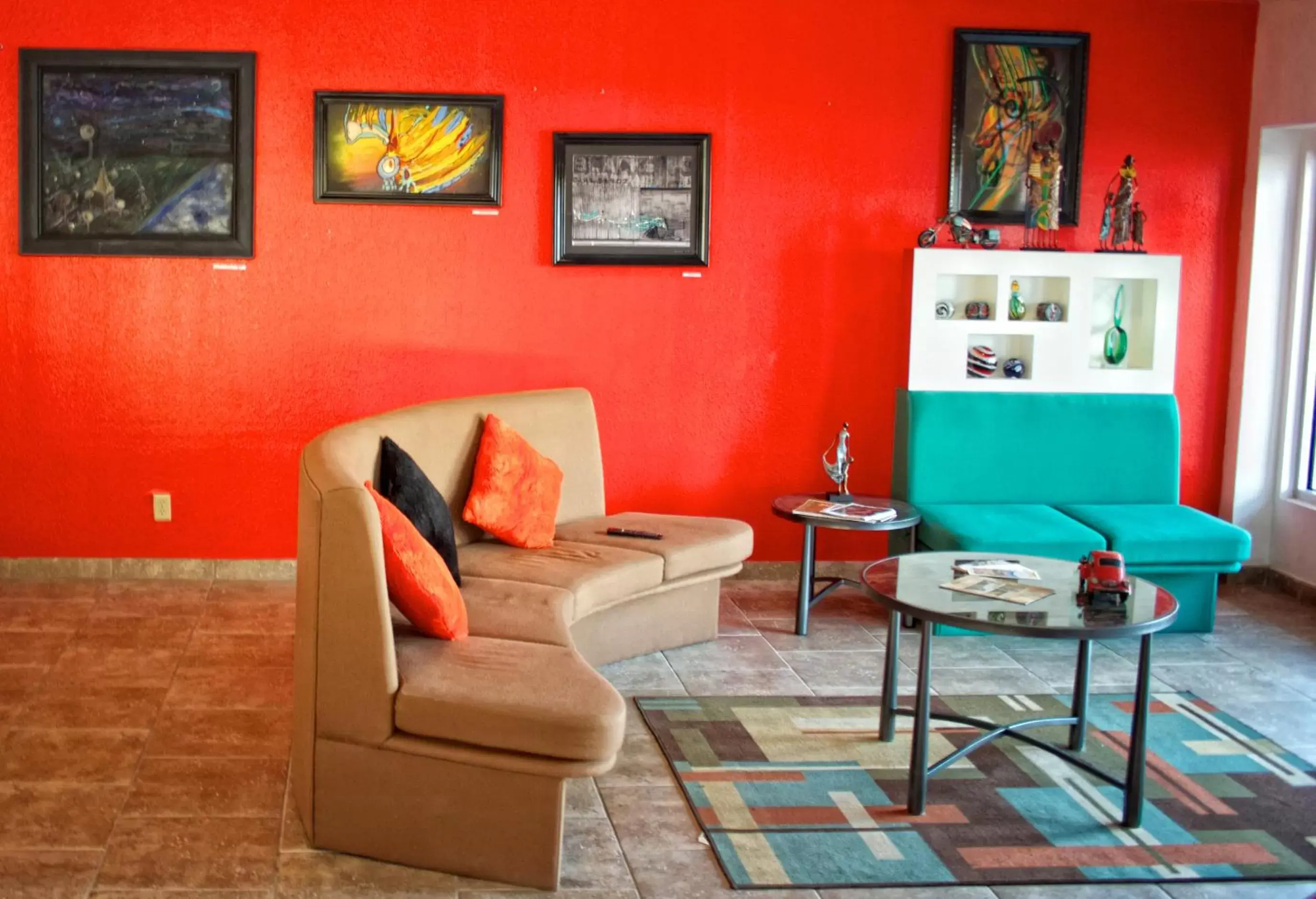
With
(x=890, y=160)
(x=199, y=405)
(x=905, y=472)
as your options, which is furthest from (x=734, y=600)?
(x=199, y=405)

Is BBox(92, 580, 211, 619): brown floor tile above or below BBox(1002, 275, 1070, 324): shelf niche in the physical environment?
below

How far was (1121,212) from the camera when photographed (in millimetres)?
6141

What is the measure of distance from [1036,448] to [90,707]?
3.95 metres

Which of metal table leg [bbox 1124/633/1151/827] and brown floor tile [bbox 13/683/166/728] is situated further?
brown floor tile [bbox 13/683/166/728]

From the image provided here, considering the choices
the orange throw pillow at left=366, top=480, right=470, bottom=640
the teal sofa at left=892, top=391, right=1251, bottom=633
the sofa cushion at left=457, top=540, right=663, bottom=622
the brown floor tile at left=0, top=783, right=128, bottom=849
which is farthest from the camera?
the teal sofa at left=892, top=391, right=1251, bottom=633

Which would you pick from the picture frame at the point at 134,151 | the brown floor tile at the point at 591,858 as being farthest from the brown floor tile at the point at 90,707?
the picture frame at the point at 134,151

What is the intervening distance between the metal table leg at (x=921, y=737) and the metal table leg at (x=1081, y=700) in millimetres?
693

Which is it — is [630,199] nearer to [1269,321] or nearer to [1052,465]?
[1052,465]

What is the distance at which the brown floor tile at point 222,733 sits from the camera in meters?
4.05

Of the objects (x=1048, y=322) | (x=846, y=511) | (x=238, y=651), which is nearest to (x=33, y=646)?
(x=238, y=651)

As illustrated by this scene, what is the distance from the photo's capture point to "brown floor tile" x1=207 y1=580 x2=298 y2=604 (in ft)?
19.1

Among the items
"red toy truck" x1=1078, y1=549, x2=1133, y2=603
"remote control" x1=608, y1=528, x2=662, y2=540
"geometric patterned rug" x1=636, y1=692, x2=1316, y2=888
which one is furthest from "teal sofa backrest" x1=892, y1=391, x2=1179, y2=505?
"red toy truck" x1=1078, y1=549, x2=1133, y2=603

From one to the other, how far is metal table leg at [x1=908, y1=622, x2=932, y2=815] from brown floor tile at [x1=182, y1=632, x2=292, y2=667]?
2.28m

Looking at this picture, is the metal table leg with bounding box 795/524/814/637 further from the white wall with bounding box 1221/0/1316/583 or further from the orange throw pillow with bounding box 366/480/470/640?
the white wall with bounding box 1221/0/1316/583
